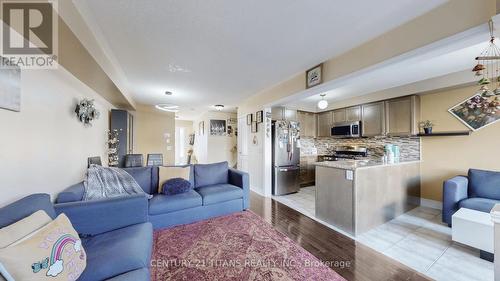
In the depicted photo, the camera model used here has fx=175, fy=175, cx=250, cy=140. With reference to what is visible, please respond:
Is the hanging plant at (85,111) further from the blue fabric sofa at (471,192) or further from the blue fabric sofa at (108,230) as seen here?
the blue fabric sofa at (471,192)

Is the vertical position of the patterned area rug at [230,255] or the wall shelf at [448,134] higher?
the wall shelf at [448,134]

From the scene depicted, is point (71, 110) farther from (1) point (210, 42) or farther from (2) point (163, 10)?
(1) point (210, 42)

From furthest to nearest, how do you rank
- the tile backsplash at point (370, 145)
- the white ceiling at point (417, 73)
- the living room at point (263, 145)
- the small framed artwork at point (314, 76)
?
the tile backsplash at point (370, 145) → the small framed artwork at point (314, 76) → the white ceiling at point (417, 73) → the living room at point (263, 145)

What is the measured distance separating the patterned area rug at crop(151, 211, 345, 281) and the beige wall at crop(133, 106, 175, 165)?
13.8 ft

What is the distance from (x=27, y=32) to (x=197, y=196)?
2.34 m

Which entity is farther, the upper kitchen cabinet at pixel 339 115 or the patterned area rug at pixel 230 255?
the upper kitchen cabinet at pixel 339 115

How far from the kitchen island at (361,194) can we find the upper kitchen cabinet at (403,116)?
2.66ft

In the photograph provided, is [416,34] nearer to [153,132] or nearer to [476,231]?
[476,231]

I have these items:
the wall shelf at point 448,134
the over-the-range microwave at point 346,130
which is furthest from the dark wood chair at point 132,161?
the wall shelf at point 448,134

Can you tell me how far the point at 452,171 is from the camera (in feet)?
10.5

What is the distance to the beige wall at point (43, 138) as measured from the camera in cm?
136

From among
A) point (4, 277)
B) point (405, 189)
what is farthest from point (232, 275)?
point (405, 189)

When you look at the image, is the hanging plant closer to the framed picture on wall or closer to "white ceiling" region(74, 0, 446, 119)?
"white ceiling" region(74, 0, 446, 119)

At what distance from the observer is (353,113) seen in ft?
A: 14.8
